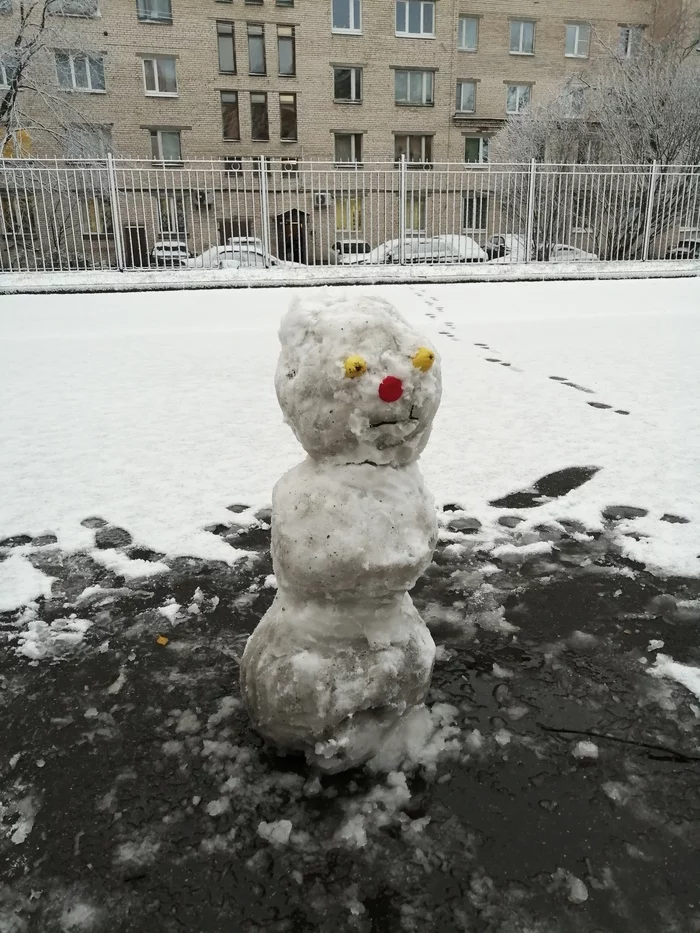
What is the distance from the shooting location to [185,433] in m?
4.06

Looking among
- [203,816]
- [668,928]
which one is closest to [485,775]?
[668,928]

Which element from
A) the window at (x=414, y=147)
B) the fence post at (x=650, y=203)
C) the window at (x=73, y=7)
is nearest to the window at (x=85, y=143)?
the window at (x=73, y=7)

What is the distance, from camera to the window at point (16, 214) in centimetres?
1263

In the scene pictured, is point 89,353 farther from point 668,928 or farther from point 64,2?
point 64,2

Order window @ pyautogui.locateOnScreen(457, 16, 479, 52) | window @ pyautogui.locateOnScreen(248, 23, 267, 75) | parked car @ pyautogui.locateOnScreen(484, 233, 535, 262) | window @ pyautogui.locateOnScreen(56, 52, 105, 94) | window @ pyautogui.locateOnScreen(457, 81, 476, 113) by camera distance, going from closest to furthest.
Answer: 1. parked car @ pyautogui.locateOnScreen(484, 233, 535, 262)
2. window @ pyautogui.locateOnScreen(56, 52, 105, 94)
3. window @ pyautogui.locateOnScreen(248, 23, 267, 75)
4. window @ pyautogui.locateOnScreen(457, 16, 479, 52)
5. window @ pyautogui.locateOnScreen(457, 81, 476, 113)

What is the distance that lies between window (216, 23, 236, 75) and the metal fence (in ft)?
42.8

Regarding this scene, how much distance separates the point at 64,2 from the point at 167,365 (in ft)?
69.4

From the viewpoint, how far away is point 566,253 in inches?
589

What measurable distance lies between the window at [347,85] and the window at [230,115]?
3830mm

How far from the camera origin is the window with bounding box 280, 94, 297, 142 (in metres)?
25.6

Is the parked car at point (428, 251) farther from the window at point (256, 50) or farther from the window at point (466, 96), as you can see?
the window at point (466, 96)

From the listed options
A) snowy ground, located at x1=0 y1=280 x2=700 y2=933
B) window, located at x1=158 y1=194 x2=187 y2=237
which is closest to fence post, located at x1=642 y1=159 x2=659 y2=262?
window, located at x1=158 y1=194 x2=187 y2=237

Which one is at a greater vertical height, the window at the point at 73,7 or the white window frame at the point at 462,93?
the window at the point at 73,7

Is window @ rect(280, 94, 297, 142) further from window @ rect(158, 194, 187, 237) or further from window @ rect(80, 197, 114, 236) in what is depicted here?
window @ rect(80, 197, 114, 236)
